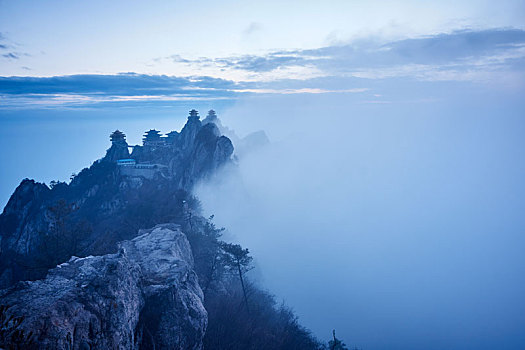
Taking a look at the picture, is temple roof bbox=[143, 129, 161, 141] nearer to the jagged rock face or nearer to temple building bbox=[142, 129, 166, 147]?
temple building bbox=[142, 129, 166, 147]

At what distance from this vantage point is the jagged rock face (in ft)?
26.6

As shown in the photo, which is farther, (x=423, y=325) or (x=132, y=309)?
(x=423, y=325)

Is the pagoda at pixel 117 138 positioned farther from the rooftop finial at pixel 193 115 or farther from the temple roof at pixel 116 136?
the rooftop finial at pixel 193 115

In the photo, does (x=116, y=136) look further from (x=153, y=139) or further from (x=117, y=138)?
(x=153, y=139)

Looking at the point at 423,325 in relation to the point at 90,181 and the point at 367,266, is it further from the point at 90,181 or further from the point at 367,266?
the point at 90,181

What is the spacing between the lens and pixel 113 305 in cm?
973


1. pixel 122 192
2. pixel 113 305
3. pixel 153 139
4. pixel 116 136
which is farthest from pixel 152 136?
pixel 113 305

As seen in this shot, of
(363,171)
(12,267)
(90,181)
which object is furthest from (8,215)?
(363,171)

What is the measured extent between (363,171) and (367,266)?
12837 cm

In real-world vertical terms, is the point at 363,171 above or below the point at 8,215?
below

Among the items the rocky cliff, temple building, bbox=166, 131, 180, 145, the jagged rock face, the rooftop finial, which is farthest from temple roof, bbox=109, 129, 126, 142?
the jagged rock face

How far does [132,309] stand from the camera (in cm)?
1067

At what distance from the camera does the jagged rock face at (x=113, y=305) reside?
8.11m

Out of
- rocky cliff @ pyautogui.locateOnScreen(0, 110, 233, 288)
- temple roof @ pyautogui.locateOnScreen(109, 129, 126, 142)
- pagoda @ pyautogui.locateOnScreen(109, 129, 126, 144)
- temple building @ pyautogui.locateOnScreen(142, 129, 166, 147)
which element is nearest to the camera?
rocky cliff @ pyautogui.locateOnScreen(0, 110, 233, 288)
